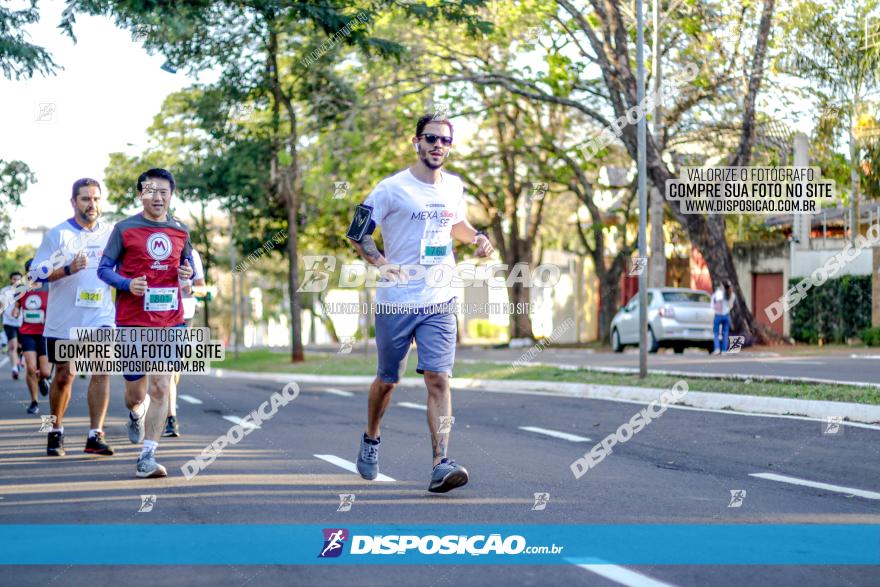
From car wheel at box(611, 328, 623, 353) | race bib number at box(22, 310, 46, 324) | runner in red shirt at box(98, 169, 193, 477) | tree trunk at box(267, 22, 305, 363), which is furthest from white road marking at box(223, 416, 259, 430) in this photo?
car wheel at box(611, 328, 623, 353)

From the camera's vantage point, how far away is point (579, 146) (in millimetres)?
33969

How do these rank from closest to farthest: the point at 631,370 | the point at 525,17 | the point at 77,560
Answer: the point at 77,560
the point at 631,370
the point at 525,17

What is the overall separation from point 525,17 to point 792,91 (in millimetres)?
6661

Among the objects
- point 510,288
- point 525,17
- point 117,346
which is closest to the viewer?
point 117,346

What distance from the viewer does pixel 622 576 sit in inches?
204

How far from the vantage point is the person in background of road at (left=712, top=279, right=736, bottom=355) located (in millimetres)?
26359

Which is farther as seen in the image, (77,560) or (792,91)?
(792,91)

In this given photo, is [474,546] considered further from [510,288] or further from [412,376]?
[510,288]

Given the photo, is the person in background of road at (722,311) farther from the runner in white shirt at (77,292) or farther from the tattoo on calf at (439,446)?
the tattoo on calf at (439,446)

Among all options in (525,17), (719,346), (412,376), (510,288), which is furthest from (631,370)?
(510,288)

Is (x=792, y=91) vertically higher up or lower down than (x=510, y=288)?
higher up

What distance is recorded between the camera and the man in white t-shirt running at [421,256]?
767 centimetres

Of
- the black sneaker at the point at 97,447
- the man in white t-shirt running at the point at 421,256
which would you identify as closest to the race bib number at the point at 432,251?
the man in white t-shirt running at the point at 421,256

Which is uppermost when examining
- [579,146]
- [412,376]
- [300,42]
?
[300,42]
